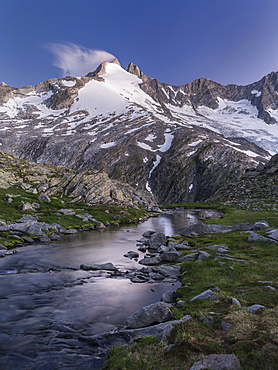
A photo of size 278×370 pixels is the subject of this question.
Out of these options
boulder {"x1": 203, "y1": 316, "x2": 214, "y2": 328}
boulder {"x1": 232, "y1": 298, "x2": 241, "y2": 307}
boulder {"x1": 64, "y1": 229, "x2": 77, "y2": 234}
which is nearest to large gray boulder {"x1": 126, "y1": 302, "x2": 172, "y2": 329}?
boulder {"x1": 203, "y1": 316, "x2": 214, "y2": 328}

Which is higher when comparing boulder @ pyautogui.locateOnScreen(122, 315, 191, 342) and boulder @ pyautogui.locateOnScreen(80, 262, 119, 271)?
boulder @ pyautogui.locateOnScreen(122, 315, 191, 342)

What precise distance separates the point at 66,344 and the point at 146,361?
22.6 ft

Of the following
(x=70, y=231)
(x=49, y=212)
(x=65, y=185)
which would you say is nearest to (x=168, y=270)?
(x=70, y=231)

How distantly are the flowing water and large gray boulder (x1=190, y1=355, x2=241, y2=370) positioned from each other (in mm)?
6182

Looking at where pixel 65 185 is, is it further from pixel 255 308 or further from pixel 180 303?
pixel 255 308

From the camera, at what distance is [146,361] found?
8719 mm

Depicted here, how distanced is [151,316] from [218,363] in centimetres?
721

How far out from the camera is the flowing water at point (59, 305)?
472 inches

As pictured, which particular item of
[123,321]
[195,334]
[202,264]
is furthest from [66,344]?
[202,264]

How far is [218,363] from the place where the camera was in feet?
24.4

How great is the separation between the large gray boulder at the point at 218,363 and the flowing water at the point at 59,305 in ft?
20.3

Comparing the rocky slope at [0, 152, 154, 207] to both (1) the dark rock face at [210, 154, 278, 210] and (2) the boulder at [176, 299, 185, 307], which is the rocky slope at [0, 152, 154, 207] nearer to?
(1) the dark rock face at [210, 154, 278, 210]

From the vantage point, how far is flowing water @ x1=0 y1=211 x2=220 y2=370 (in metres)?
12.0

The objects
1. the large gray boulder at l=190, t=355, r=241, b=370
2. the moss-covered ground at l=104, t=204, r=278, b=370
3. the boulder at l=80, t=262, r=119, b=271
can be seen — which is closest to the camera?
the large gray boulder at l=190, t=355, r=241, b=370
